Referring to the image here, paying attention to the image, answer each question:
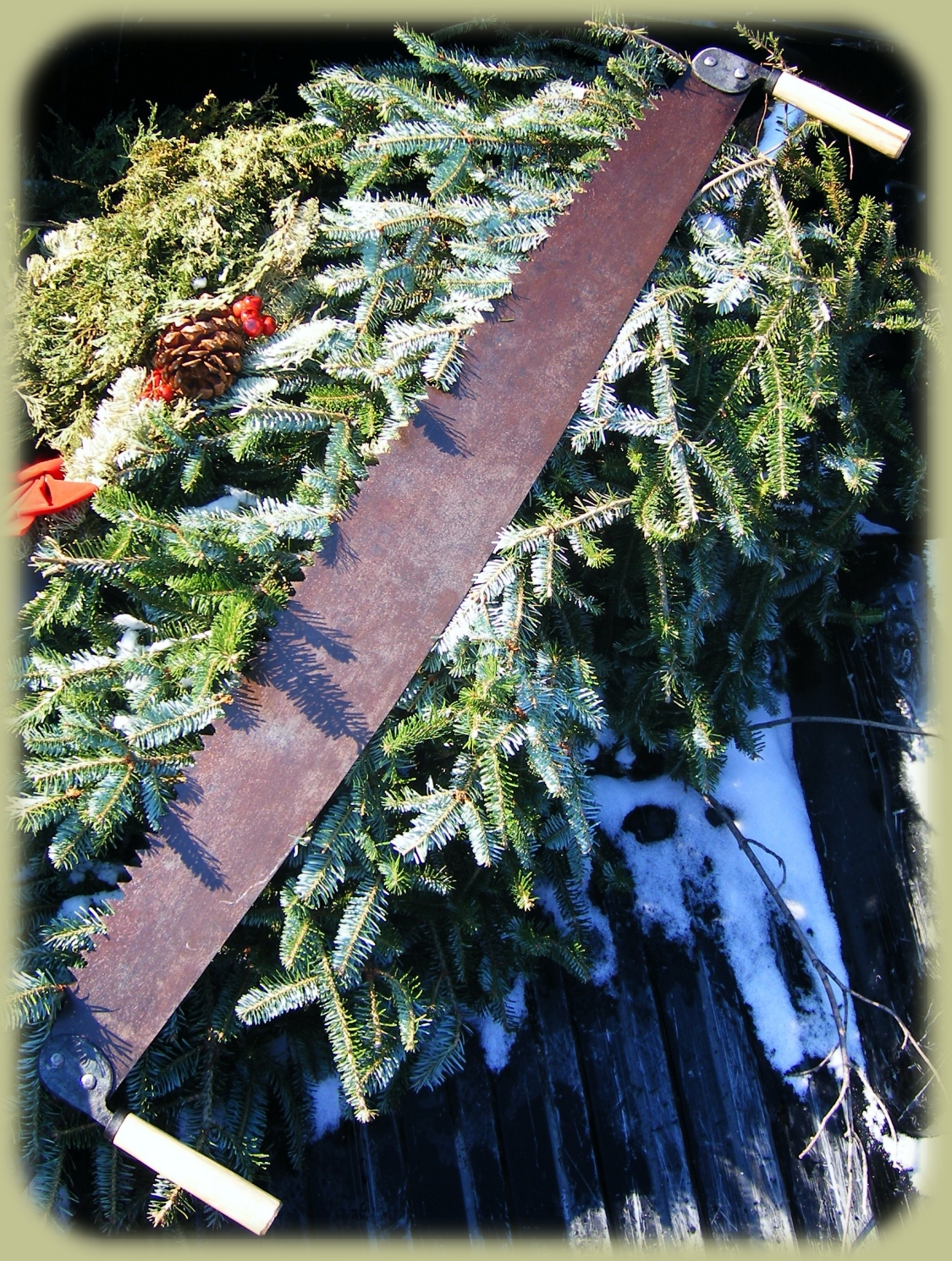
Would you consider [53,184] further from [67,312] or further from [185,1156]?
[185,1156]

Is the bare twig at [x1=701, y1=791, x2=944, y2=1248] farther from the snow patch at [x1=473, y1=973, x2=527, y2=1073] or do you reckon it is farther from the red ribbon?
the red ribbon

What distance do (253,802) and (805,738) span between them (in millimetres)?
1432

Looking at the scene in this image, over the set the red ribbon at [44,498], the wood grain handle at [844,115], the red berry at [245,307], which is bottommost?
the red ribbon at [44,498]

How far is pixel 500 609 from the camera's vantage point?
1.78 metres

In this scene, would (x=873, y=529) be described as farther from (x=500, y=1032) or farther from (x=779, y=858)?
(x=500, y=1032)

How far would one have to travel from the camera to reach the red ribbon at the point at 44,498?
186 cm

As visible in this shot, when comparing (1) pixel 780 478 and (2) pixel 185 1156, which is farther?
(1) pixel 780 478

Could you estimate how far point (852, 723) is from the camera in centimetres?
238

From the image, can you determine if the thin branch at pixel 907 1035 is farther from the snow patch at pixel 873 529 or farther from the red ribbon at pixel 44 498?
the red ribbon at pixel 44 498

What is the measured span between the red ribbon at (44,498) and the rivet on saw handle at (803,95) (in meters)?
1.50

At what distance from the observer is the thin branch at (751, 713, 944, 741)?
2236mm

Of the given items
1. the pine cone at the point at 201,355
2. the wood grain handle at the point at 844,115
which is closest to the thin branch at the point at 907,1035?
the wood grain handle at the point at 844,115

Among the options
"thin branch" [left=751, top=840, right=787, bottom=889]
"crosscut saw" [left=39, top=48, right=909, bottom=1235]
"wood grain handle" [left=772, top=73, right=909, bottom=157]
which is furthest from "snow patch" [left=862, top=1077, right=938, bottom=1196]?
"wood grain handle" [left=772, top=73, right=909, bottom=157]

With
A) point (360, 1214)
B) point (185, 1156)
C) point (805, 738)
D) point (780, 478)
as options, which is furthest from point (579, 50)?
point (360, 1214)
